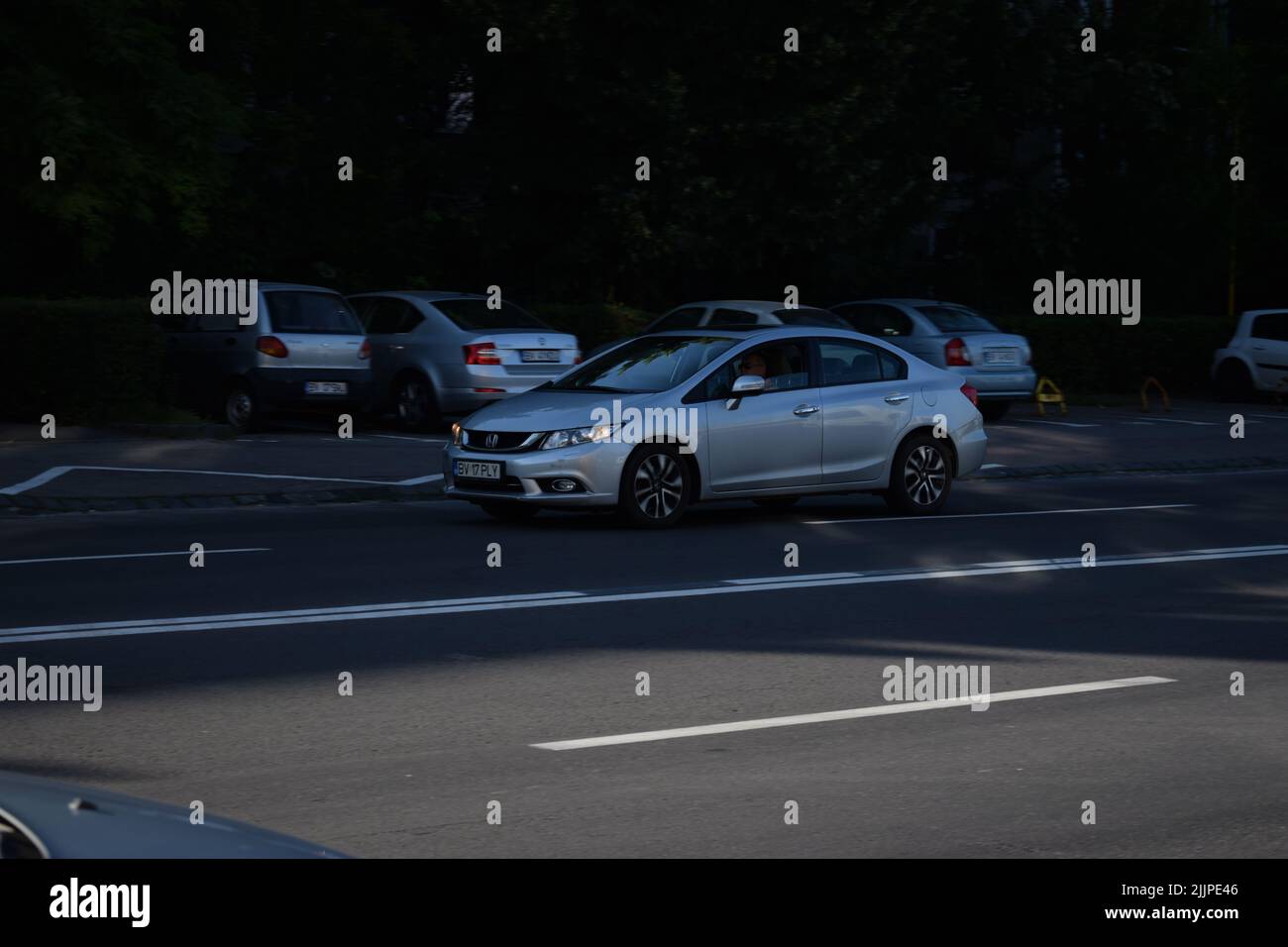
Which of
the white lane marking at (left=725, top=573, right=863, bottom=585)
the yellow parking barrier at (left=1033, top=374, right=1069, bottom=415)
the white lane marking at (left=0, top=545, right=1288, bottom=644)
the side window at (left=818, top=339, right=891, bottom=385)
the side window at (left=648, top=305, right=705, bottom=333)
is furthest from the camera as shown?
the yellow parking barrier at (left=1033, top=374, right=1069, bottom=415)

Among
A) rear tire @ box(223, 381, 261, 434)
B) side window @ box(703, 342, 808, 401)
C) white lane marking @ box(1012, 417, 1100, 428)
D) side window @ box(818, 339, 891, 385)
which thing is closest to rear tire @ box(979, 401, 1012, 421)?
white lane marking @ box(1012, 417, 1100, 428)

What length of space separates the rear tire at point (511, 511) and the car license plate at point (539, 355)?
737 centimetres

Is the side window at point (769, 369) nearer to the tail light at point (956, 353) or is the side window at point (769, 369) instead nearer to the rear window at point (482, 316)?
the rear window at point (482, 316)

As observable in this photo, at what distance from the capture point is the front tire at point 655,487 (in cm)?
1381

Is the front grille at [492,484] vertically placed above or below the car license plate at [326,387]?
below

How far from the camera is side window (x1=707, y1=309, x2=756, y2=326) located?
80.2 feet

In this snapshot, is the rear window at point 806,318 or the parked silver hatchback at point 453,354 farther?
the rear window at point 806,318

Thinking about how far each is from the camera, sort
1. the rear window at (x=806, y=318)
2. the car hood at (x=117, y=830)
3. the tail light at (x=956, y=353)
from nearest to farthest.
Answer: the car hood at (x=117, y=830), the rear window at (x=806, y=318), the tail light at (x=956, y=353)

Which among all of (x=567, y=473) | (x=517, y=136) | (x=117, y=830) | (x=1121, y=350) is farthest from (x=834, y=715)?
(x=1121, y=350)

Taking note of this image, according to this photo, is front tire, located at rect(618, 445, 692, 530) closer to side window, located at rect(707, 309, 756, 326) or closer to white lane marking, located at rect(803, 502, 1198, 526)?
white lane marking, located at rect(803, 502, 1198, 526)

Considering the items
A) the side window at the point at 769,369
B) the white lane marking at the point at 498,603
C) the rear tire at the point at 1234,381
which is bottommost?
the white lane marking at the point at 498,603

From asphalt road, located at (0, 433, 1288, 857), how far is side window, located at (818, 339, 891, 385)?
4.32 ft

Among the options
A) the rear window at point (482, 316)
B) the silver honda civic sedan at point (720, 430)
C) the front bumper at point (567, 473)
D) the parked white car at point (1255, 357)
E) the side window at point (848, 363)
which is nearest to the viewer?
the front bumper at point (567, 473)

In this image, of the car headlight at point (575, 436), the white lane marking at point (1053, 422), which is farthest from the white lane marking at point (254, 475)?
the white lane marking at point (1053, 422)
